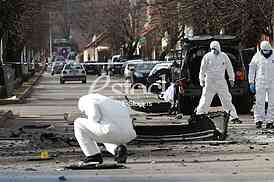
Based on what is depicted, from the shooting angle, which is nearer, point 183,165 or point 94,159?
point 94,159

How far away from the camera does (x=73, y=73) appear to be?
5481 centimetres

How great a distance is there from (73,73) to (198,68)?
34.3 meters

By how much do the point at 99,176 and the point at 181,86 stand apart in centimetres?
1105

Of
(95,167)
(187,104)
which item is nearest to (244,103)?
(187,104)

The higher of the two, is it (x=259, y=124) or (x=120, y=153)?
(x=120, y=153)

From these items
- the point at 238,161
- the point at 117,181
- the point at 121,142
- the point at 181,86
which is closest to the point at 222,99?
the point at 181,86

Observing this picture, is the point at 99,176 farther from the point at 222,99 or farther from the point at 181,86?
the point at 181,86

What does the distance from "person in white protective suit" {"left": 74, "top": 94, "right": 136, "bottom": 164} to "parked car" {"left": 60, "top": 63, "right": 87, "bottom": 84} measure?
4306 cm

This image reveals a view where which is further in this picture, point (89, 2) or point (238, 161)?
point (89, 2)

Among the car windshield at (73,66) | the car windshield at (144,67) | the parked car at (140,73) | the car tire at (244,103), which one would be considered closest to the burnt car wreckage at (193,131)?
the car tire at (244,103)

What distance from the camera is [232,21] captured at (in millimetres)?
30938

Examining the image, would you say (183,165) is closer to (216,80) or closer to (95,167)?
(95,167)

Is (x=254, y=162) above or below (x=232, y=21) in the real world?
below

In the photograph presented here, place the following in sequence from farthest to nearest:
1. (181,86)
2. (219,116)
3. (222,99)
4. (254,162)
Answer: (181,86) < (222,99) < (219,116) < (254,162)
